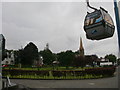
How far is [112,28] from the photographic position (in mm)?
2254

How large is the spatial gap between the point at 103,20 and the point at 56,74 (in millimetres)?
11632

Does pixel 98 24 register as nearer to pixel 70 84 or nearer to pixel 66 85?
pixel 66 85

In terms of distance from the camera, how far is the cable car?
203cm

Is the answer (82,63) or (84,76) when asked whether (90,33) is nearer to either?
(84,76)

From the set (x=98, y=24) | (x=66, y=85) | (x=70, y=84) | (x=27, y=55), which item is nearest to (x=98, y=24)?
(x=98, y=24)

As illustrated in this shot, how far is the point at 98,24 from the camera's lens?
2023 mm

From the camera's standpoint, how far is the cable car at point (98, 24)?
203cm

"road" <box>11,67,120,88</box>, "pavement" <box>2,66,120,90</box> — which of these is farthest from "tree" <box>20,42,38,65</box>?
"pavement" <box>2,66,120,90</box>

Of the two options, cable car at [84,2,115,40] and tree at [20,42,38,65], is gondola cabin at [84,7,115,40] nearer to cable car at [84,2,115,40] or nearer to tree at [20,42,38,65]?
cable car at [84,2,115,40]

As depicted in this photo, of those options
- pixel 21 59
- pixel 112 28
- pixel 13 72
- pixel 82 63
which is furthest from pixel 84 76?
pixel 21 59

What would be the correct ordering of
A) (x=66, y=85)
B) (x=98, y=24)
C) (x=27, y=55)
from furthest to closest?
(x=27, y=55)
(x=66, y=85)
(x=98, y=24)

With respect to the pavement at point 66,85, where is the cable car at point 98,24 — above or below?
above

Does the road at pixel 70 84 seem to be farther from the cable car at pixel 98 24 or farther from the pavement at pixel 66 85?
the cable car at pixel 98 24

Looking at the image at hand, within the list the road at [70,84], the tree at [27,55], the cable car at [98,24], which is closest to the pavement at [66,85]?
the road at [70,84]
